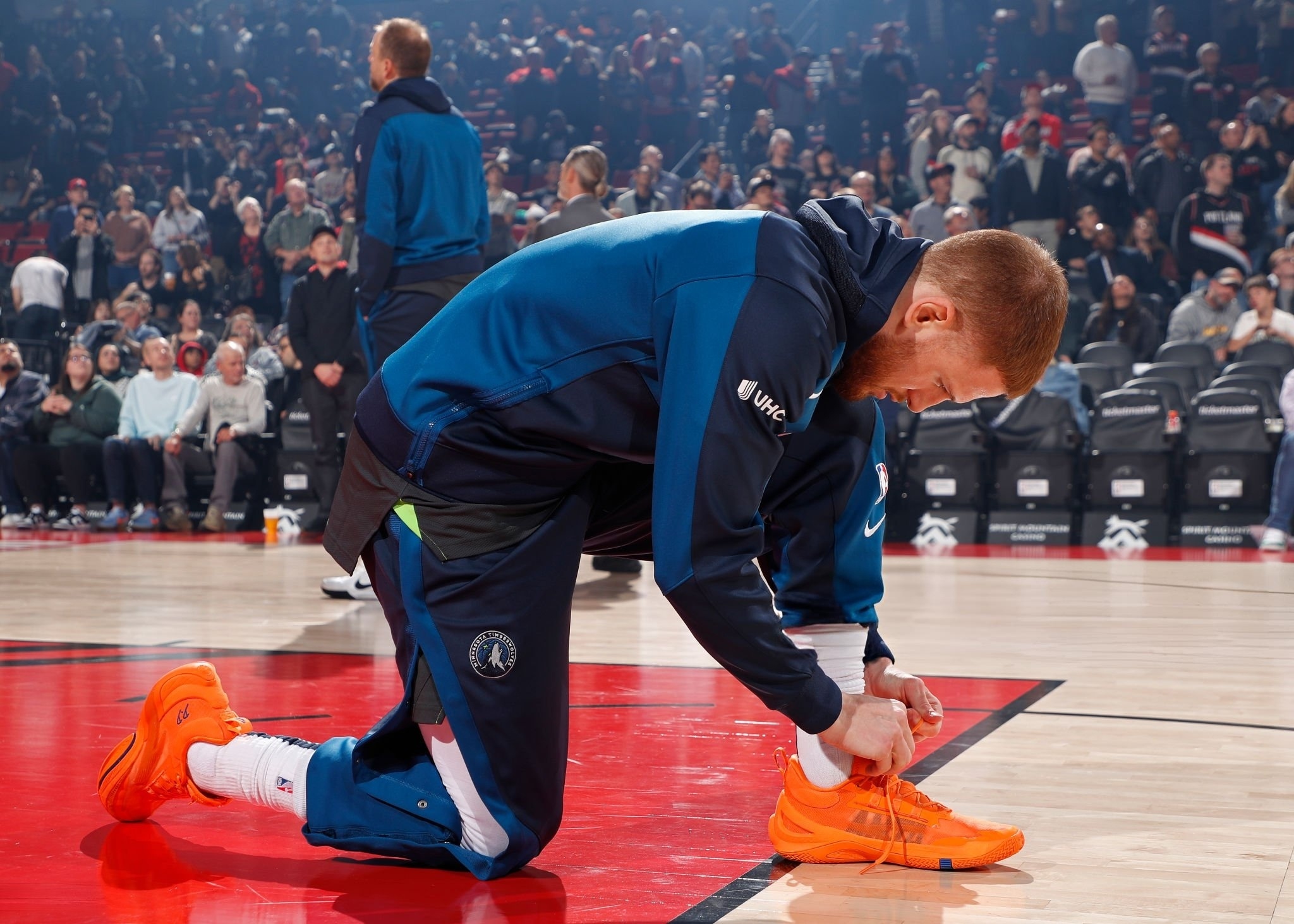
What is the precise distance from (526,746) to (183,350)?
8.80 meters

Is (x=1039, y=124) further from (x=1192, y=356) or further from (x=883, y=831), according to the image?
(x=883, y=831)

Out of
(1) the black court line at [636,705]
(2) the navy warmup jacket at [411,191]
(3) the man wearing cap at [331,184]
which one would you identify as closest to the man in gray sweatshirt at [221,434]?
(2) the navy warmup jacket at [411,191]

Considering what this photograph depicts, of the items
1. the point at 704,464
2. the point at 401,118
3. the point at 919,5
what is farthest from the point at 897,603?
the point at 919,5

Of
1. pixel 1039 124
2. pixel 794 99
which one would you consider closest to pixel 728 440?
pixel 1039 124

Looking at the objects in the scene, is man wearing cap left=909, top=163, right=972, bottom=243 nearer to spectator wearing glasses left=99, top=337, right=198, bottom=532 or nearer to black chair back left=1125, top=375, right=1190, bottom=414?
black chair back left=1125, top=375, right=1190, bottom=414

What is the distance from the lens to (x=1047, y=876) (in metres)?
2.02

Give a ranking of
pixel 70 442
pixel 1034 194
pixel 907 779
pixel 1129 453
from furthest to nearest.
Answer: pixel 1034 194, pixel 70 442, pixel 1129 453, pixel 907 779

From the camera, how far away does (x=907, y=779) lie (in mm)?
2590

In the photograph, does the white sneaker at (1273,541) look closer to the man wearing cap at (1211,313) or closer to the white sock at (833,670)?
the man wearing cap at (1211,313)

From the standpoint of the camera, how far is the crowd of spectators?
948 cm

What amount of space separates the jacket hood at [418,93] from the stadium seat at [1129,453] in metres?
4.60

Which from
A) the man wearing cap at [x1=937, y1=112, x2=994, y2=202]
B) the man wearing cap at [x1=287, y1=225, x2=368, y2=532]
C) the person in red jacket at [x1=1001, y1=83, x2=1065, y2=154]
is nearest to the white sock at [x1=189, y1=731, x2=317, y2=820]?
the man wearing cap at [x1=287, y1=225, x2=368, y2=532]

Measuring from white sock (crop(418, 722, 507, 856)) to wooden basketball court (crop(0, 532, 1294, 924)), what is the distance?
59 mm

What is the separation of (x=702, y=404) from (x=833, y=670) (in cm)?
58
